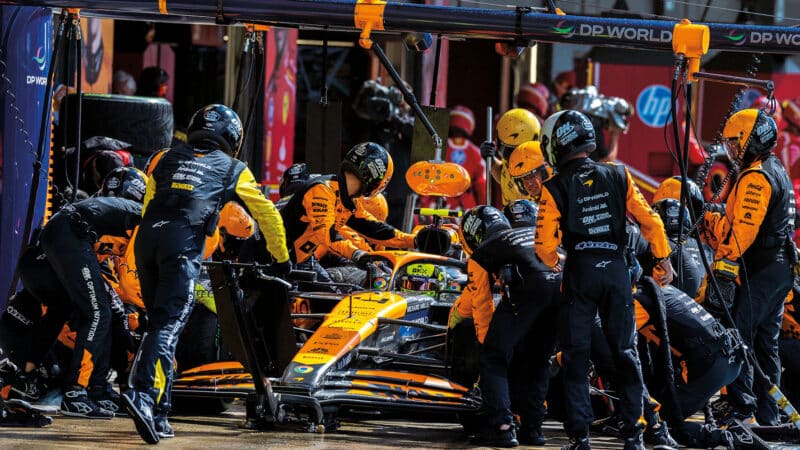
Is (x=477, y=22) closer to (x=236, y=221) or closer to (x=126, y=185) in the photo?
(x=236, y=221)

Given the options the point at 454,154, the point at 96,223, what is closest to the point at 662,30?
the point at 96,223

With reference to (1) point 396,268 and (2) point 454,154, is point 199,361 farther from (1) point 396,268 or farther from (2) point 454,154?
(2) point 454,154

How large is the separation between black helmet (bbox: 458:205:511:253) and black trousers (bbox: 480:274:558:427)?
1.84 feet

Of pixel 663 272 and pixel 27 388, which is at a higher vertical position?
pixel 663 272

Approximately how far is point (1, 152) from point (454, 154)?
7.07 meters

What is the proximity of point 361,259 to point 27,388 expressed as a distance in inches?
109

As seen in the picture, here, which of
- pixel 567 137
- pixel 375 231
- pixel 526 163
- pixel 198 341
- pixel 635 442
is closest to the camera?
pixel 635 442

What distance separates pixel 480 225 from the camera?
33.5ft

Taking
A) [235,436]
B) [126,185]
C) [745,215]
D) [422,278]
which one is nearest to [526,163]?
[422,278]

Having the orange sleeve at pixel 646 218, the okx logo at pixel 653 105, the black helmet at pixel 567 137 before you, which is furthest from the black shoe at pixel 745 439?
the okx logo at pixel 653 105

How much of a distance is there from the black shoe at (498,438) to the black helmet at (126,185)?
3037mm

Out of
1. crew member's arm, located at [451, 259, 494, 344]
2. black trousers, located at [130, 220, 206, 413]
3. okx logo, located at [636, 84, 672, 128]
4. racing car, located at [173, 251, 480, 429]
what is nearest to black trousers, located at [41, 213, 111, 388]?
racing car, located at [173, 251, 480, 429]

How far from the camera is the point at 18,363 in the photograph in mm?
10656

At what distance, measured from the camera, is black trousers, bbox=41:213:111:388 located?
33.7 feet
